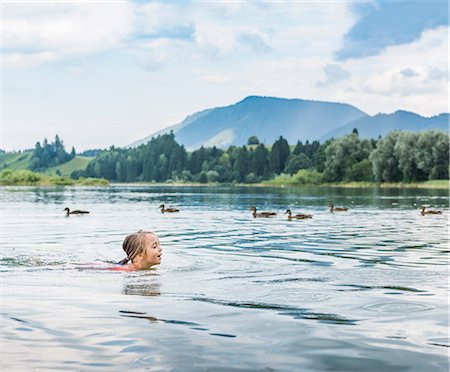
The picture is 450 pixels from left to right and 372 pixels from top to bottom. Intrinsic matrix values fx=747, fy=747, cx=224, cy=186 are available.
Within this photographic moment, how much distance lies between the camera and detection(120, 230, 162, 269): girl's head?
1675 centimetres

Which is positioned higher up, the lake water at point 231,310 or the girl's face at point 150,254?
the girl's face at point 150,254

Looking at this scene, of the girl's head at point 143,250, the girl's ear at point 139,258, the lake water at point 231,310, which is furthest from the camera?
the girl's ear at point 139,258

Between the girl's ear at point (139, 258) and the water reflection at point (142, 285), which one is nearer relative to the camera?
the water reflection at point (142, 285)

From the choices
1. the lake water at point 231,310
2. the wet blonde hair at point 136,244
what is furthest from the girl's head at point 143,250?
the lake water at point 231,310

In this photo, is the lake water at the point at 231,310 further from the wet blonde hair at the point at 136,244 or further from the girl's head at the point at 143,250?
the wet blonde hair at the point at 136,244

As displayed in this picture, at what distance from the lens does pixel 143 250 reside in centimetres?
1688

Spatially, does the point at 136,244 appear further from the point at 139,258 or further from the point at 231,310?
the point at 231,310

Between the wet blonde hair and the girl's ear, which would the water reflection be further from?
the wet blonde hair

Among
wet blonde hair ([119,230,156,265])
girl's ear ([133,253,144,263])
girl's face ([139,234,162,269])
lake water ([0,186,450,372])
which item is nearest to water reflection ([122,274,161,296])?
lake water ([0,186,450,372])

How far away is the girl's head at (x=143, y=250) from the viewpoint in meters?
16.8

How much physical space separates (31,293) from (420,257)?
1247cm

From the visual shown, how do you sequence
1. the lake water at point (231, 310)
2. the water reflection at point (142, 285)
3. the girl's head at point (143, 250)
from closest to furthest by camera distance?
the lake water at point (231, 310)
the water reflection at point (142, 285)
the girl's head at point (143, 250)

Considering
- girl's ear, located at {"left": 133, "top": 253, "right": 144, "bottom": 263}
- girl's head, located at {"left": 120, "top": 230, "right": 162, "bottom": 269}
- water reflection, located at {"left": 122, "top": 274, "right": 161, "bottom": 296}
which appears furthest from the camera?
girl's ear, located at {"left": 133, "top": 253, "right": 144, "bottom": 263}

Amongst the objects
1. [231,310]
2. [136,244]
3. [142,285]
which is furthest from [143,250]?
[231,310]
